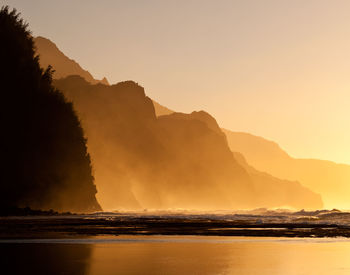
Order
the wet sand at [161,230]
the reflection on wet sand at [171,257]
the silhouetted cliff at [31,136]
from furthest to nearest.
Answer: the silhouetted cliff at [31,136]
the wet sand at [161,230]
the reflection on wet sand at [171,257]

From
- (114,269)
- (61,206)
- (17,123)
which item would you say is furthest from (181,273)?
(61,206)

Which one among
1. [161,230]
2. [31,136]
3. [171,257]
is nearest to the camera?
[171,257]

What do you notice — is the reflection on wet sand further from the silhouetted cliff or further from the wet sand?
the silhouetted cliff

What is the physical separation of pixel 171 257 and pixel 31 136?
71.0m

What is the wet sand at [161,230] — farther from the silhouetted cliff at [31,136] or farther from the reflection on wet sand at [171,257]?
the silhouetted cliff at [31,136]

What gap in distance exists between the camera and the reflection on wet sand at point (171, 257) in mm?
15016

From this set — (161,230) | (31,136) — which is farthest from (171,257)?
(31,136)

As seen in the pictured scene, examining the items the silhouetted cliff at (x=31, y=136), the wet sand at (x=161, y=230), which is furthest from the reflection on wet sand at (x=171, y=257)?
the silhouetted cliff at (x=31, y=136)

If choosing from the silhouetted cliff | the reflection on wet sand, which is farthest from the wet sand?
the silhouetted cliff

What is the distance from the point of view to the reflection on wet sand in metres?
15.0

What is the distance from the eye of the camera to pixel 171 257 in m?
18.4

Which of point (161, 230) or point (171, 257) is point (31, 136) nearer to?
point (161, 230)

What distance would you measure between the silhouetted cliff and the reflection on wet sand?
56.0 m

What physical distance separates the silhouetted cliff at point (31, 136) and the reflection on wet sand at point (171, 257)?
56042mm
